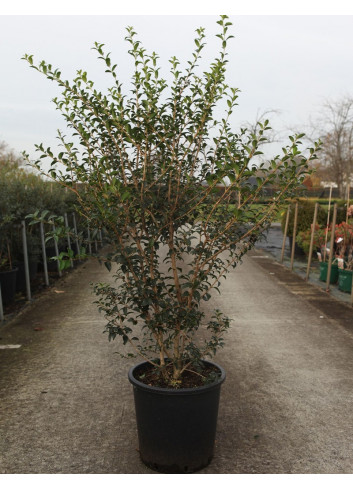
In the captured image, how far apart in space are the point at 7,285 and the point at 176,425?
202 inches

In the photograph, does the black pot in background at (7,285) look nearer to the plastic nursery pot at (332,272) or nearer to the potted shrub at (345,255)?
the potted shrub at (345,255)

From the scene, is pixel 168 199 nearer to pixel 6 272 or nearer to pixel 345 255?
pixel 6 272

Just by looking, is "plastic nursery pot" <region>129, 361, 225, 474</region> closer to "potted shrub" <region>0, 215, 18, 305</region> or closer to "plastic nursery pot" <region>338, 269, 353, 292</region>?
"potted shrub" <region>0, 215, 18, 305</region>

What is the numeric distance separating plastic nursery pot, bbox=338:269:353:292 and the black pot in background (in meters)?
5.63

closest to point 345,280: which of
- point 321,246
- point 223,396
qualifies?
point 321,246

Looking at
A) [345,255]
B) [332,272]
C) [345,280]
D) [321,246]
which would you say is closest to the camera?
[345,280]

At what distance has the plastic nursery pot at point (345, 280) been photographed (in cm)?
830

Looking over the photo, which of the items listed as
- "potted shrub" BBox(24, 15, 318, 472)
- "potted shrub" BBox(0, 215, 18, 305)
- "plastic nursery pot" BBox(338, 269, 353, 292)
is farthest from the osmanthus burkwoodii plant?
"plastic nursery pot" BBox(338, 269, 353, 292)

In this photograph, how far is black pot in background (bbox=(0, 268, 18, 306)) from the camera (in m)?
7.22

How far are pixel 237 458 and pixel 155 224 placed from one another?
1645mm

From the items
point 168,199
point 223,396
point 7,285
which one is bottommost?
point 223,396

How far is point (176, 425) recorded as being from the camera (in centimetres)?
289

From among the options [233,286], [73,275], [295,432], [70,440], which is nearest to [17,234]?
[73,275]

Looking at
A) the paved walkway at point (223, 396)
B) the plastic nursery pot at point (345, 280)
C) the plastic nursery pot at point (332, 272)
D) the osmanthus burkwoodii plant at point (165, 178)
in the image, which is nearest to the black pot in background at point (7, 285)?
the paved walkway at point (223, 396)
